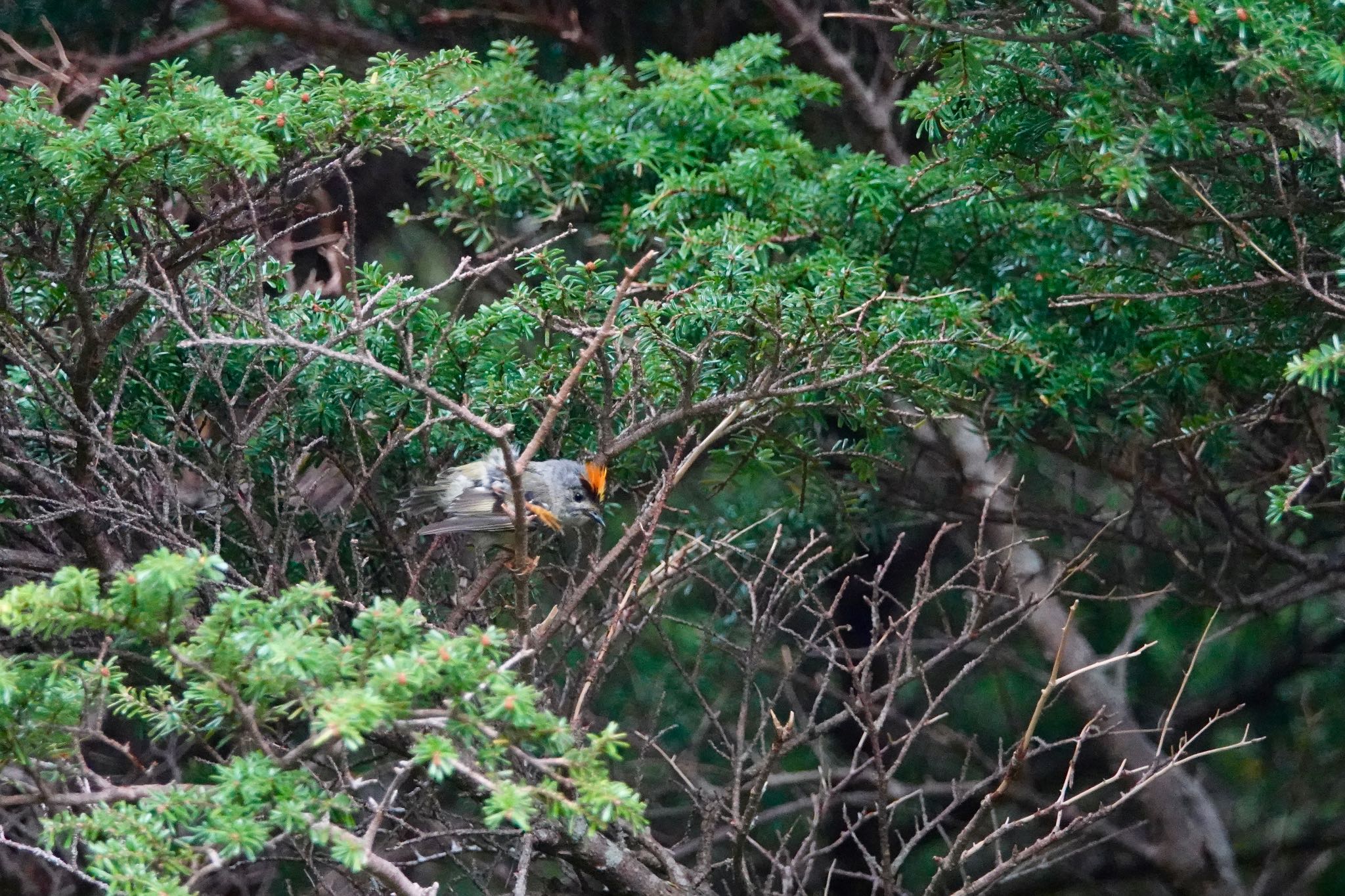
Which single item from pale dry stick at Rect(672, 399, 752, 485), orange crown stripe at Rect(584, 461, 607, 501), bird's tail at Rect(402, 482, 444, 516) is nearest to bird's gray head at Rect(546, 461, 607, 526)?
orange crown stripe at Rect(584, 461, 607, 501)

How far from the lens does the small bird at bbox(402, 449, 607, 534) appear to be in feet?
12.9

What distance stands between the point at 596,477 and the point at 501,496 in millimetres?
476

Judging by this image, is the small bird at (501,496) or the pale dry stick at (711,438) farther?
the small bird at (501,496)

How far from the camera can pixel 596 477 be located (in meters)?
3.94

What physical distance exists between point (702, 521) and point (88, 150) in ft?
9.94

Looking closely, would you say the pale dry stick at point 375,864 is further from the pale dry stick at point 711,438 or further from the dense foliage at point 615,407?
the pale dry stick at point 711,438

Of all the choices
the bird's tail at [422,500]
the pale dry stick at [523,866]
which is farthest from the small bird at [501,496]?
the pale dry stick at [523,866]

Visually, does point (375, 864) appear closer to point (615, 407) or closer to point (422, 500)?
point (615, 407)

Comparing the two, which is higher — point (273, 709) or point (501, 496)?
point (273, 709)

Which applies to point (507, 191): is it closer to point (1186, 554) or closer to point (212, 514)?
point (212, 514)

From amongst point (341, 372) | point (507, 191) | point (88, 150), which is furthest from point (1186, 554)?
point (88, 150)

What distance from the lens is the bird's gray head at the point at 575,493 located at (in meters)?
4.13

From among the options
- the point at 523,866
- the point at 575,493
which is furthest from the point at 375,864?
the point at 575,493

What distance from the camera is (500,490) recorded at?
4309 mm
